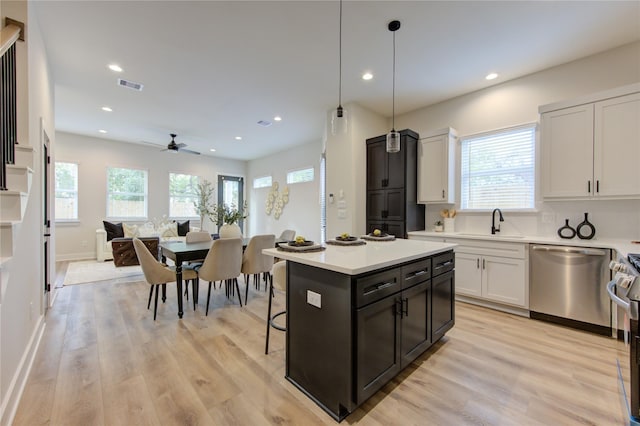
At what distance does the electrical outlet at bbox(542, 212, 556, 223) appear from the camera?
3375mm

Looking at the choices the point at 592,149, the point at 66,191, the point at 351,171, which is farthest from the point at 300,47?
the point at 66,191

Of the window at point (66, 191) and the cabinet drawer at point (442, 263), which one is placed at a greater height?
the window at point (66, 191)

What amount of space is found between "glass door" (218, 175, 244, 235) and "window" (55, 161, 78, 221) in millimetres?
3567

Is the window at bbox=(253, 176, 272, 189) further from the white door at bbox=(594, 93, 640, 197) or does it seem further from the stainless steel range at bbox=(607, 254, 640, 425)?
the stainless steel range at bbox=(607, 254, 640, 425)

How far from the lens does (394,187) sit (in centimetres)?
421

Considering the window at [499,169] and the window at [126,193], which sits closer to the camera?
the window at [499,169]

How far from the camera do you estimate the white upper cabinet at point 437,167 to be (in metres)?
4.04

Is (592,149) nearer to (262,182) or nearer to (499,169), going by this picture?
(499,169)

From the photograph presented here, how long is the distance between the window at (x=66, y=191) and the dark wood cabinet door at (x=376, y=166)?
23.4 feet

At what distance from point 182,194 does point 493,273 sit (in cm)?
816

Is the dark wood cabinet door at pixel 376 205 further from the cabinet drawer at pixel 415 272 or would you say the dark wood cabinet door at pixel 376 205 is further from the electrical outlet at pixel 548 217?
the cabinet drawer at pixel 415 272

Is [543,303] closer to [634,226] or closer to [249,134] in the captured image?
[634,226]

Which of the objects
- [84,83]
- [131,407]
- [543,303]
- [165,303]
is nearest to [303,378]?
[131,407]

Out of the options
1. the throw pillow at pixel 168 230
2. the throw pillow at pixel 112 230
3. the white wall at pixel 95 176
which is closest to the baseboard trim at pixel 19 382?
the throw pillow at pixel 112 230
